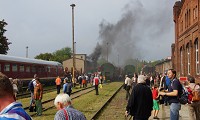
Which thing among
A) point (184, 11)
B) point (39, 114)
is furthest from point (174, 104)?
point (184, 11)

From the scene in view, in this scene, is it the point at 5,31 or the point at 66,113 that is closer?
the point at 66,113

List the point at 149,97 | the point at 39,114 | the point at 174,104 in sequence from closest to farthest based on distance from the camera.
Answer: the point at 149,97 < the point at 174,104 < the point at 39,114

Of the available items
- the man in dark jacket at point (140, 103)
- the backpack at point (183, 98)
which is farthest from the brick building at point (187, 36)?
the man in dark jacket at point (140, 103)

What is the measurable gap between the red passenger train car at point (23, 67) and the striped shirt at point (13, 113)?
27472 millimetres

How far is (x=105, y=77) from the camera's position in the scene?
207 feet

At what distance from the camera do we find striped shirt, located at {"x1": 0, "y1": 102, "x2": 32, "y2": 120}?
2793 millimetres

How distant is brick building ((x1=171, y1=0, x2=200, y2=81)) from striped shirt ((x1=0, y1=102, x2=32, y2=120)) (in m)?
23.5

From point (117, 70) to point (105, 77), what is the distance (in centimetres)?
855

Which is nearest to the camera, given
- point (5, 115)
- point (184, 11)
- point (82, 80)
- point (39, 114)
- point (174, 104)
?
point (5, 115)

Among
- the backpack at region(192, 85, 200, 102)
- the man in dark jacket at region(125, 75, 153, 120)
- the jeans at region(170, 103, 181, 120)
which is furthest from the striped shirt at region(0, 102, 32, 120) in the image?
the backpack at region(192, 85, 200, 102)

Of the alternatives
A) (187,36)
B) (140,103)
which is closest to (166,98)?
(140,103)

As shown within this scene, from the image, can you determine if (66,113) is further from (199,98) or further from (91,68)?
(91,68)

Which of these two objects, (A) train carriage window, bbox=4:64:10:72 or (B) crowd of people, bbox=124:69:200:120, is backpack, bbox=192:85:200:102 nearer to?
(B) crowd of people, bbox=124:69:200:120

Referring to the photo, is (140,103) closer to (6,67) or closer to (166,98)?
(166,98)
